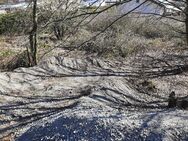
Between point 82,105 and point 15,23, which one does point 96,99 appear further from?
point 15,23

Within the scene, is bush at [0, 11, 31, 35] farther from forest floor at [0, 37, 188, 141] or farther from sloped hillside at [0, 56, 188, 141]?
sloped hillside at [0, 56, 188, 141]

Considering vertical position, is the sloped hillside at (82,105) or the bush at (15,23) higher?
the bush at (15,23)

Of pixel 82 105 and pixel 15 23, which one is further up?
pixel 15 23

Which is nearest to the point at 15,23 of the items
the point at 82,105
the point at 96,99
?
the point at 96,99

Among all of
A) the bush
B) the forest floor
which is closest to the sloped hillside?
the forest floor

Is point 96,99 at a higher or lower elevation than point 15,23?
lower

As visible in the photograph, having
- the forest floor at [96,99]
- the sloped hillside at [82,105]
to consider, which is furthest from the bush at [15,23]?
the sloped hillside at [82,105]

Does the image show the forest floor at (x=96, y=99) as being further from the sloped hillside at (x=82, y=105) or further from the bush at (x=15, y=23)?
the bush at (x=15, y=23)

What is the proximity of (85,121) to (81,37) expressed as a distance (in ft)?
39.5

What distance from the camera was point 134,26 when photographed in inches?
757

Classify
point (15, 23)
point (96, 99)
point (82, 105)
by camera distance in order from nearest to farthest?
point (82, 105), point (96, 99), point (15, 23)

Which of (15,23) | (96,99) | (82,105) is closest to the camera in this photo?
(82,105)

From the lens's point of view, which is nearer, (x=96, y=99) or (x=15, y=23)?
(x=96, y=99)

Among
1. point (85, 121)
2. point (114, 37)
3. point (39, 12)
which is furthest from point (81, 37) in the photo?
point (85, 121)
